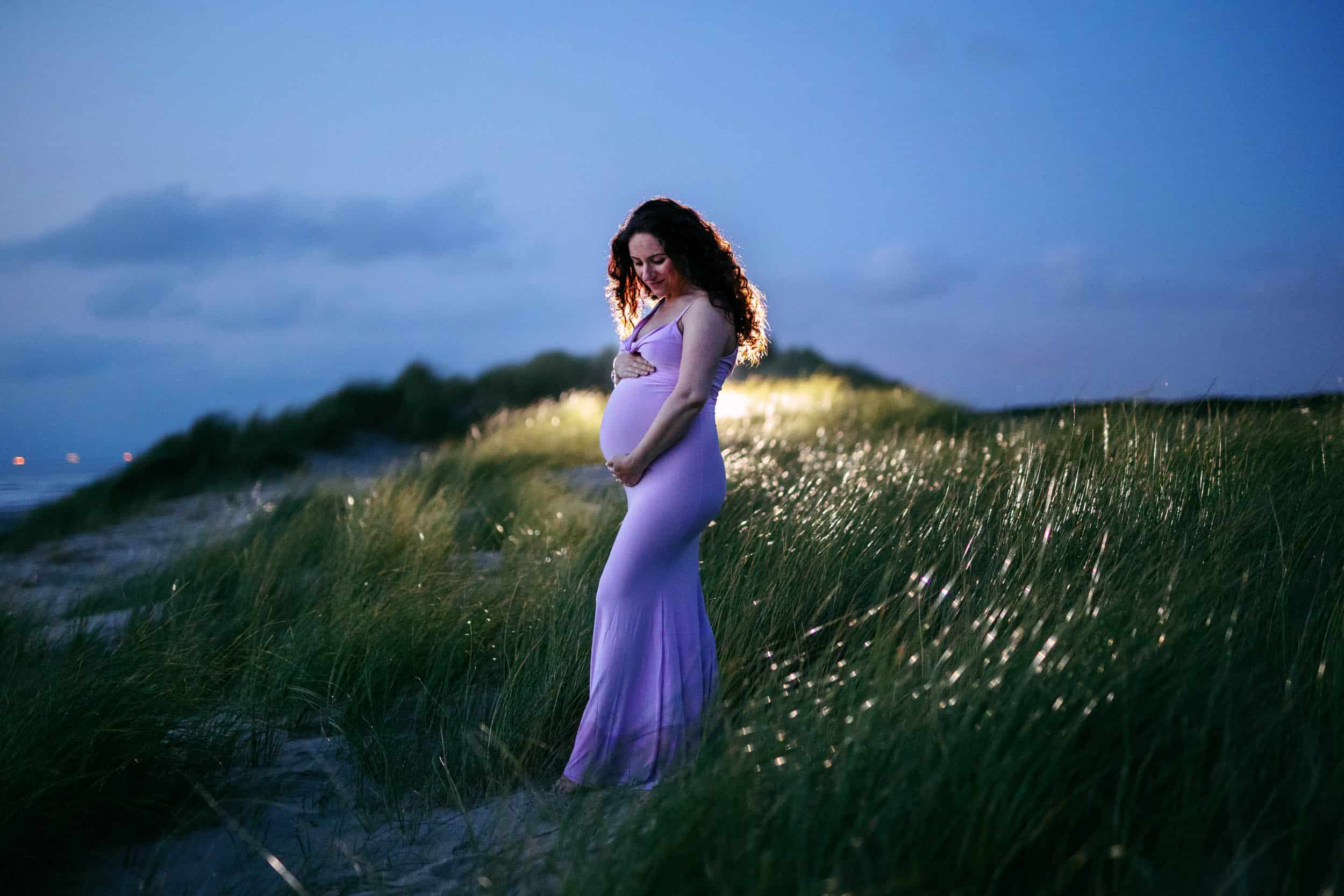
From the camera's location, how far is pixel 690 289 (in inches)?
125

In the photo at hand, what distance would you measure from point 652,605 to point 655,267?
3.67 feet

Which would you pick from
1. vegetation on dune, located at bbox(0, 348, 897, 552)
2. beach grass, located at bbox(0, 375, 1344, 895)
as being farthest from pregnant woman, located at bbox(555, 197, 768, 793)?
vegetation on dune, located at bbox(0, 348, 897, 552)

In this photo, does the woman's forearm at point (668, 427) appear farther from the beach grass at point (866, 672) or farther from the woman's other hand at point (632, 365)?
the beach grass at point (866, 672)

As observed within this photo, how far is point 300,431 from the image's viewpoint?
15.1 meters

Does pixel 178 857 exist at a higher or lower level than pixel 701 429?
lower

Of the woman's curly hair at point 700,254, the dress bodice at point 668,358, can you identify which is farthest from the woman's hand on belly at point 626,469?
the woman's curly hair at point 700,254

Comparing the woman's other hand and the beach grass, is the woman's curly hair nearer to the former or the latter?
the woman's other hand

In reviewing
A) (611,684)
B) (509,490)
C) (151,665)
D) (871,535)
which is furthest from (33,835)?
(509,490)

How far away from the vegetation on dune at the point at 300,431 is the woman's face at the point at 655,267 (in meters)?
10.6

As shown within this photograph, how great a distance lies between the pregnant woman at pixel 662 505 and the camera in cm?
302

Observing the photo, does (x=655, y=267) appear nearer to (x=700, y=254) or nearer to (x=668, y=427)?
(x=700, y=254)

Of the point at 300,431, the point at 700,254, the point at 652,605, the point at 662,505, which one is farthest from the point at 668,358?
the point at 300,431

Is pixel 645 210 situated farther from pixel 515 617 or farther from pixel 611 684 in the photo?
pixel 515 617

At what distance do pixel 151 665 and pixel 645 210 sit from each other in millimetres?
2389
